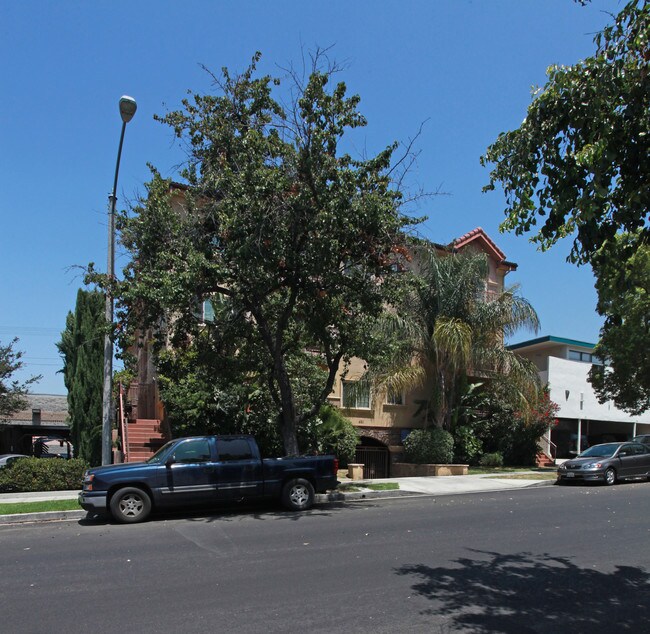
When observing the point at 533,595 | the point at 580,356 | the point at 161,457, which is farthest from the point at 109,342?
the point at 580,356

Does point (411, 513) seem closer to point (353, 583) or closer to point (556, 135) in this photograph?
point (353, 583)

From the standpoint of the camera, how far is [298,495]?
12.9 meters

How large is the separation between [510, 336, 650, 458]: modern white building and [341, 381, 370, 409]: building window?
11.1 metres

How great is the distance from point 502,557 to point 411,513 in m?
4.50

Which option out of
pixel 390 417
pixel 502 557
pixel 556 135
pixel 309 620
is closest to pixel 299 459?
pixel 502 557

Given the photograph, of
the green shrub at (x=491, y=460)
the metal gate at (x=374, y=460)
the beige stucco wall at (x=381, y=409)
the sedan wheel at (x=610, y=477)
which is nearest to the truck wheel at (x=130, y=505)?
the beige stucco wall at (x=381, y=409)

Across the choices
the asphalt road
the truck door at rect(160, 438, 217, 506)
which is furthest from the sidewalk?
the truck door at rect(160, 438, 217, 506)

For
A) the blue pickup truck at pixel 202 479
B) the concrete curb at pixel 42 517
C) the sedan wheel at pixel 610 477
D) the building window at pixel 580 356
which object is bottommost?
the sedan wheel at pixel 610 477

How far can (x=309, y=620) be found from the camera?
5.57 metres

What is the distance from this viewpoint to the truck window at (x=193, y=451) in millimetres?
11977

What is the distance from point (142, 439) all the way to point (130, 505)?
31.0 feet

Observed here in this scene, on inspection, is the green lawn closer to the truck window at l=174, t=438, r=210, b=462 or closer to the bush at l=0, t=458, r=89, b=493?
the truck window at l=174, t=438, r=210, b=462

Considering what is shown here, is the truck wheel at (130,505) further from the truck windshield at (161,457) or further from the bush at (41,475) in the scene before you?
the bush at (41,475)

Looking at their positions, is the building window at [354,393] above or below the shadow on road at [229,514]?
above
